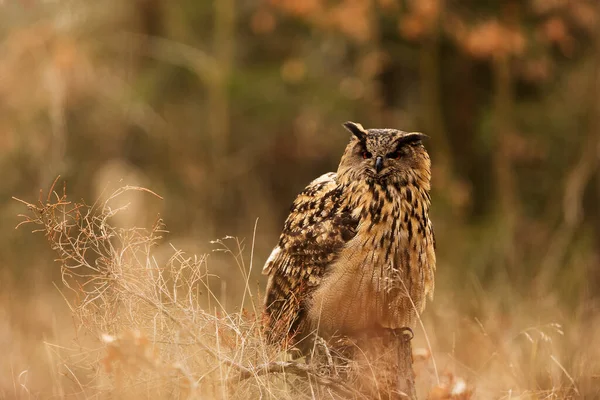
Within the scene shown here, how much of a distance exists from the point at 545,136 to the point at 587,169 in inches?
50.4

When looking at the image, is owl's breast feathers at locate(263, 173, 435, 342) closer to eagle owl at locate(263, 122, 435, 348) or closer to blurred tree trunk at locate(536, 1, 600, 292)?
eagle owl at locate(263, 122, 435, 348)

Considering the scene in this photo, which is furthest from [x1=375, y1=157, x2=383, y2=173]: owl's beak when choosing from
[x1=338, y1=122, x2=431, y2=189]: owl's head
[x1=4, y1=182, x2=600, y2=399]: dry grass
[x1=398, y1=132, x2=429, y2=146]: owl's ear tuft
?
[x1=4, y1=182, x2=600, y2=399]: dry grass

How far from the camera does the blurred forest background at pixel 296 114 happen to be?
6.95 metres

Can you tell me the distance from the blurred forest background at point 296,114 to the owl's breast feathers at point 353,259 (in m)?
2.88

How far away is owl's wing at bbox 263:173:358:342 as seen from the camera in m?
3.14

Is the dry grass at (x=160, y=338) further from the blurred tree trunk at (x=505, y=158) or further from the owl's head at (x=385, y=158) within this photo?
the blurred tree trunk at (x=505, y=158)

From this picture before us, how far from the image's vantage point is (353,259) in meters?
3.07

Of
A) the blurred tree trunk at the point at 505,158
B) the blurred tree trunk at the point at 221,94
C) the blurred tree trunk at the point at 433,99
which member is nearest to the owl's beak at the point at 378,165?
the blurred tree trunk at the point at 505,158

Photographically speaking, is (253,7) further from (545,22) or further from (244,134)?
(545,22)

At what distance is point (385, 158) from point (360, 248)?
0.42 meters

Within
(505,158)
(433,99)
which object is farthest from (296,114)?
(505,158)

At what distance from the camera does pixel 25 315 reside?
19.9 feet

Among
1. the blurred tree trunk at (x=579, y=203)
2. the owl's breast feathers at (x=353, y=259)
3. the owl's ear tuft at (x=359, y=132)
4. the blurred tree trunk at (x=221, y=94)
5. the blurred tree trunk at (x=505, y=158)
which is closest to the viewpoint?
the owl's breast feathers at (x=353, y=259)

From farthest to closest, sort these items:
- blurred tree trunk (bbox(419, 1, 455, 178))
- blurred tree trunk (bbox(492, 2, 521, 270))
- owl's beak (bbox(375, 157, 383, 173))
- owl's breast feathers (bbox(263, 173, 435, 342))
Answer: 1. blurred tree trunk (bbox(419, 1, 455, 178))
2. blurred tree trunk (bbox(492, 2, 521, 270))
3. owl's beak (bbox(375, 157, 383, 173))
4. owl's breast feathers (bbox(263, 173, 435, 342))
